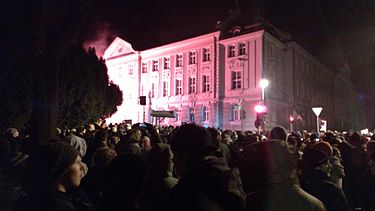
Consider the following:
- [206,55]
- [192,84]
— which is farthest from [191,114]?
[206,55]

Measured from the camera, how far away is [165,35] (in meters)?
48.2

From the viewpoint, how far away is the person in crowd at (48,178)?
8.11 ft

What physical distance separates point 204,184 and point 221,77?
35577mm

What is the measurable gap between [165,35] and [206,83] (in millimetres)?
13124

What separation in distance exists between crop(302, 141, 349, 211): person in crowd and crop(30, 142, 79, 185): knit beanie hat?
2440 millimetres

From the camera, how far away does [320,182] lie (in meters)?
3.54

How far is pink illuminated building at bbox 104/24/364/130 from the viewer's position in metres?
34.5

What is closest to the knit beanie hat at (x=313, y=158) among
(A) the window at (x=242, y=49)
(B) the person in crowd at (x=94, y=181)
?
(B) the person in crowd at (x=94, y=181)

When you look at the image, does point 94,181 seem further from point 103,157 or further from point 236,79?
point 236,79

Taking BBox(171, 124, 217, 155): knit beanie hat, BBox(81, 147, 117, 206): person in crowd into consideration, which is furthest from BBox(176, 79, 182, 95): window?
BBox(171, 124, 217, 155): knit beanie hat

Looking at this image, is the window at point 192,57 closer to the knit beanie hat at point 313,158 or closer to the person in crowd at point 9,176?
the person in crowd at point 9,176

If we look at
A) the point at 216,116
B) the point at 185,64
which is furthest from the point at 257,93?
the point at 185,64

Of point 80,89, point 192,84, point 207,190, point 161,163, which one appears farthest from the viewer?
point 192,84

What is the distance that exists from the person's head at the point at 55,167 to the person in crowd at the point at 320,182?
2.38m
